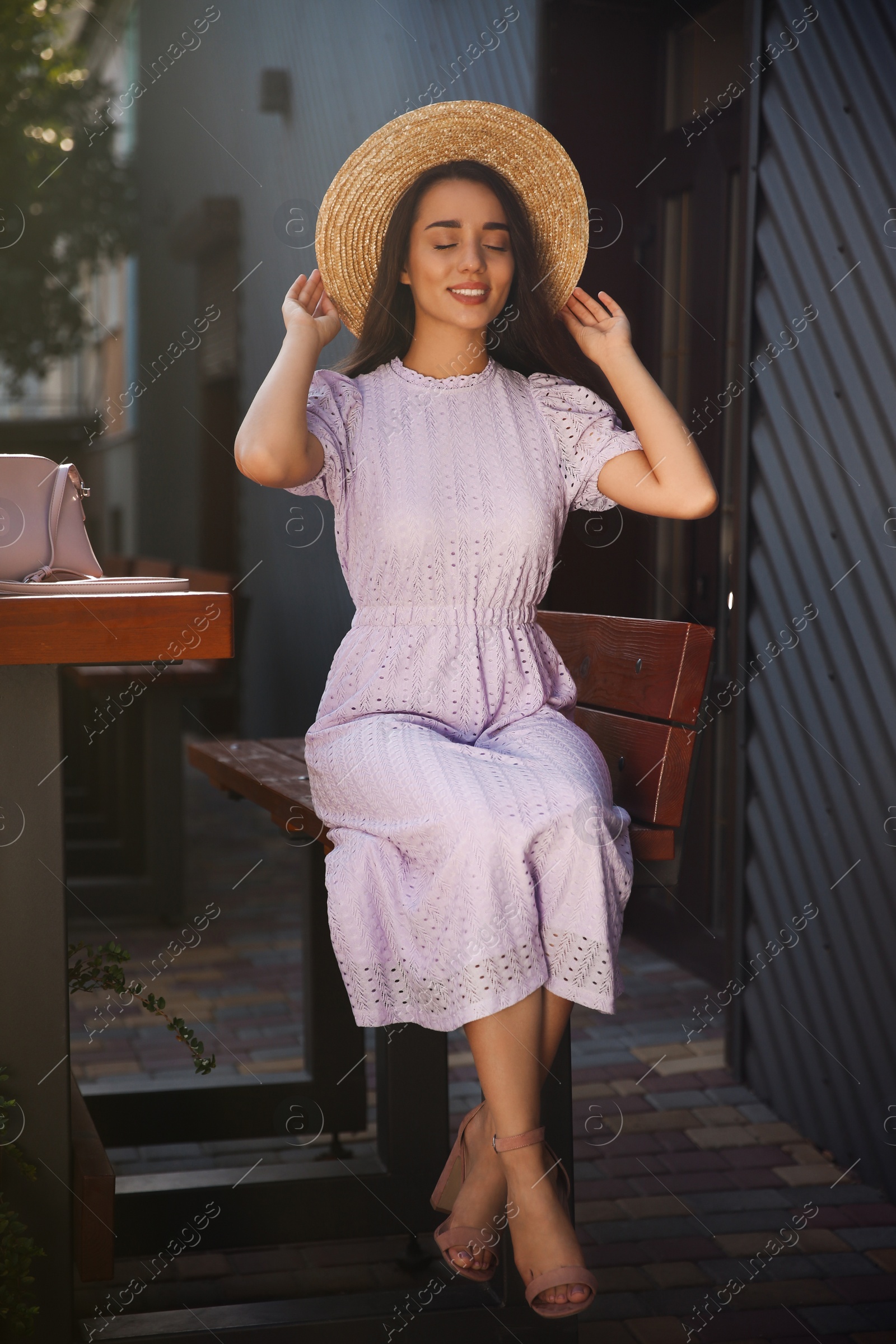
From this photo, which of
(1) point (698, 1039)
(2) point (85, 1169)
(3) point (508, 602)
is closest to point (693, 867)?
(1) point (698, 1039)

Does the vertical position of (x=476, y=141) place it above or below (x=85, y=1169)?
above

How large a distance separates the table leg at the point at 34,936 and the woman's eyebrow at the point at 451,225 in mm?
1040

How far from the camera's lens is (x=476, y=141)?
100 inches

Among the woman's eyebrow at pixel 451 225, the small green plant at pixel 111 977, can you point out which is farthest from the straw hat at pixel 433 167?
the small green plant at pixel 111 977

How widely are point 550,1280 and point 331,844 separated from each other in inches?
31.6

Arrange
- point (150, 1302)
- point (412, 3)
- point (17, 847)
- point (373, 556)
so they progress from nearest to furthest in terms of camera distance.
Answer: point (17, 847) → point (373, 556) → point (150, 1302) → point (412, 3)

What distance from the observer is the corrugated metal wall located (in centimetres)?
304

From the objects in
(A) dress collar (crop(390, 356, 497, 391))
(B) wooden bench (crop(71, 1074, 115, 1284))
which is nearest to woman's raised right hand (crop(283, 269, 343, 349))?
(A) dress collar (crop(390, 356, 497, 391))

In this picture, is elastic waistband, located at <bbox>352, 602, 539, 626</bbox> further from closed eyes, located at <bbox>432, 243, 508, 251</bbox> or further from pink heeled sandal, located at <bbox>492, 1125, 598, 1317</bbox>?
pink heeled sandal, located at <bbox>492, 1125, 598, 1317</bbox>

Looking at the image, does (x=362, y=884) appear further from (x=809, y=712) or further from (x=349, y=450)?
(x=809, y=712)

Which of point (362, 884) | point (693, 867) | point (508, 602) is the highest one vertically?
point (508, 602)

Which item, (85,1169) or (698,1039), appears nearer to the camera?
(85,1169)

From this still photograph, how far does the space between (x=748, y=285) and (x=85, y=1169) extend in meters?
2.47

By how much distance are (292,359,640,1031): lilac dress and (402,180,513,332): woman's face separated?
0.42ft
